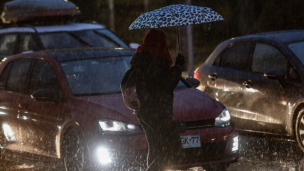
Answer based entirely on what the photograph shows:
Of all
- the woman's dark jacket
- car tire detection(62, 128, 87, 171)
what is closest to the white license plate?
the woman's dark jacket

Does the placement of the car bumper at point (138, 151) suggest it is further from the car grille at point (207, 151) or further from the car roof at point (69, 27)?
the car roof at point (69, 27)

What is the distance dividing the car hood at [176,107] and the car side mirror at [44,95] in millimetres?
345

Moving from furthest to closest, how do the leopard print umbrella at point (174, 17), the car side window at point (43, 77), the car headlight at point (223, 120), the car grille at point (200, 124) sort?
the car side window at point (43, 77) → the car headlight at point (223, 120) → the car grille at point (200, 124) → the leopard print umbrella at point (174, 17)

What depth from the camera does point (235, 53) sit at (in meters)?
9.79

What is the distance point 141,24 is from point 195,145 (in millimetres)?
1399

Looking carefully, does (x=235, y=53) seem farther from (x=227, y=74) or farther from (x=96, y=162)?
(x=96, y=162)

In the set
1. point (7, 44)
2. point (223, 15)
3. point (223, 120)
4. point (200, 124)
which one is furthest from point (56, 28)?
point (223, 15)

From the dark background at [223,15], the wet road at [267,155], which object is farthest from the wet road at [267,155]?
the dark background at [223,15]

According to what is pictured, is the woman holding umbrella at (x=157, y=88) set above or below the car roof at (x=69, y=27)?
above

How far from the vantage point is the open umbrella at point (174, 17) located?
6426mm

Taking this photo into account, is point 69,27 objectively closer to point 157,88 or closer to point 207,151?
point 207,151

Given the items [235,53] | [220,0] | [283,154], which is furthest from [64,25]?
[220,0]

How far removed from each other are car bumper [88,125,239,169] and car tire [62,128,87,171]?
20cm

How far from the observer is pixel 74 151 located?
720 cm
